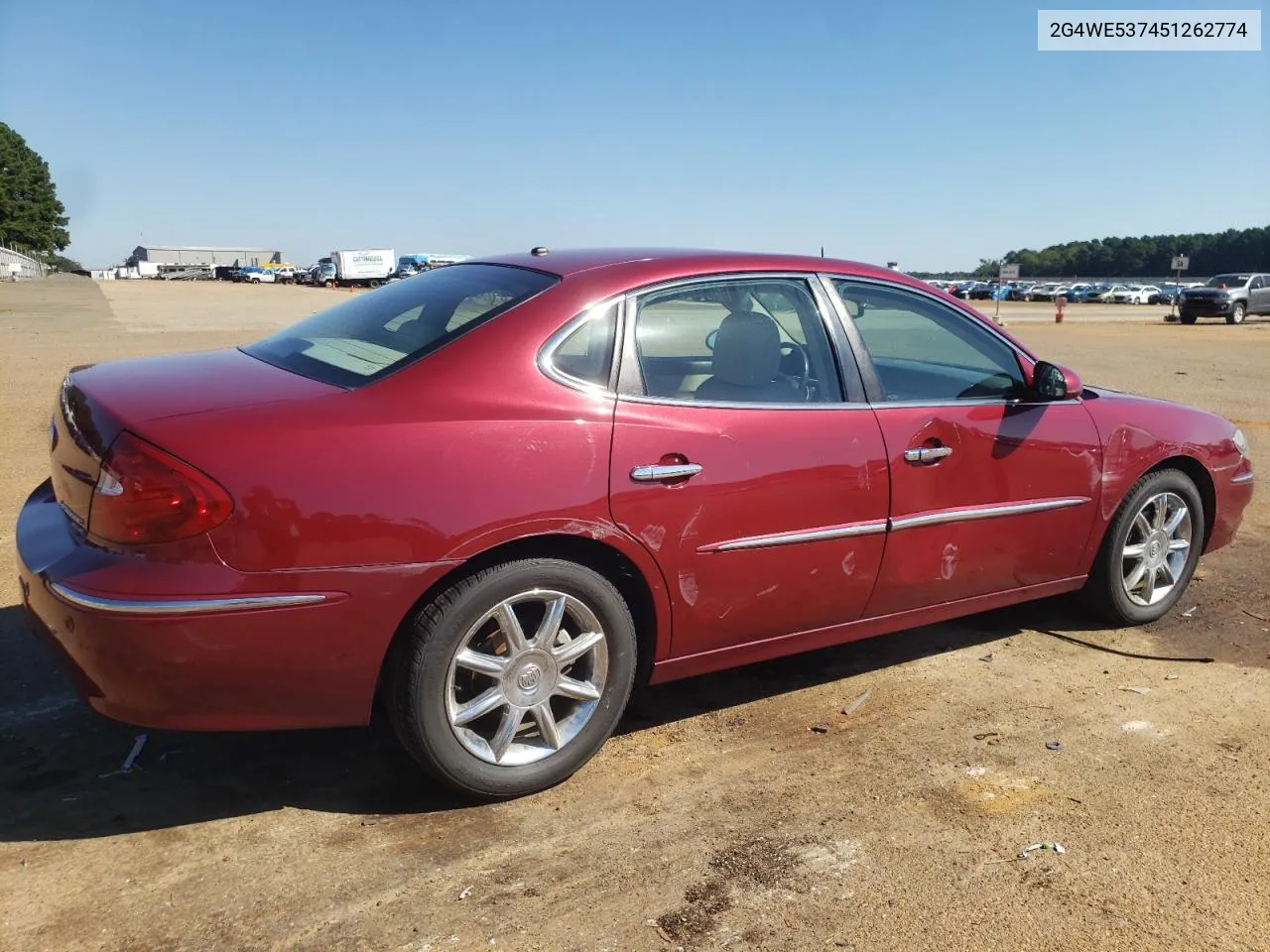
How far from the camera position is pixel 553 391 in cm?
297

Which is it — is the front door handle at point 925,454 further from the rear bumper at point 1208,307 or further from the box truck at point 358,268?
the box truck at point 358,268

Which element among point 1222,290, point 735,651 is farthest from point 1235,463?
point 1222,290

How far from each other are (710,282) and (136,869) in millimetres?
2428

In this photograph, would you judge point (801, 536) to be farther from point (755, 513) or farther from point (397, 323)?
point (397, 323)

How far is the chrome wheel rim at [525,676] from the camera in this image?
289 cm

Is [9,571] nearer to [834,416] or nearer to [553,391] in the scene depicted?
[553,391]

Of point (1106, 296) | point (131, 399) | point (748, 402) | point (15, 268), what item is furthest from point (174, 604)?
point (15, 268)

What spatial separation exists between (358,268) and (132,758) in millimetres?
80806

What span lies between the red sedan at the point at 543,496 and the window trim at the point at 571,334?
0.01 meters

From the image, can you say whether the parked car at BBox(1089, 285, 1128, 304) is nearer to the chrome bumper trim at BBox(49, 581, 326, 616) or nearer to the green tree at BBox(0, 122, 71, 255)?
the chrome bumper trim at BBox(49, 581, 326, 616)

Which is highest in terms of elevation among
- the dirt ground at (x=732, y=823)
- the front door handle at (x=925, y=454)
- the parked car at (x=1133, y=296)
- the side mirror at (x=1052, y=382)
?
the parked car at (x=1133, y=296)

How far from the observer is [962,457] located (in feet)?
12.2

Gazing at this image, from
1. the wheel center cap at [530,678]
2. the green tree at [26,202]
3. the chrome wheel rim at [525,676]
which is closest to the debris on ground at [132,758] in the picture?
the chrome wheel rim at [525,676]

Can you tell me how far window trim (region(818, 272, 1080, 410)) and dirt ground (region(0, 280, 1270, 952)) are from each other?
109 cm
